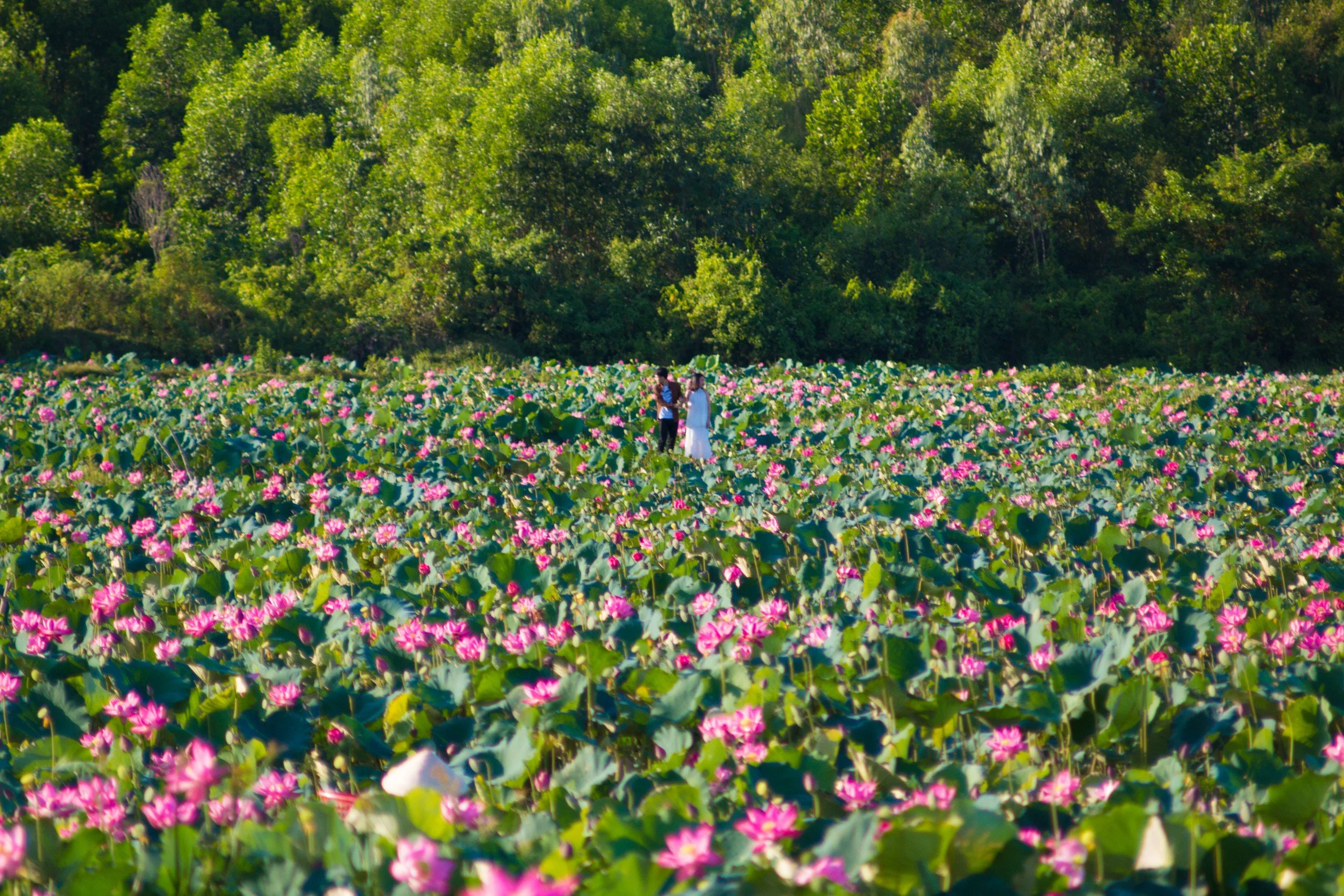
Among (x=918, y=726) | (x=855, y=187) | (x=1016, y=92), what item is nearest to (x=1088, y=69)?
(x=1016, y=92)

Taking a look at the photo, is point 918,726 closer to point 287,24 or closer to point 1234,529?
point 1234,529

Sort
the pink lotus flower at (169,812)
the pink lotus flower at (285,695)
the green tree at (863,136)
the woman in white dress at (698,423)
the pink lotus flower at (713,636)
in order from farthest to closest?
the green tree at (863,136), the woman in white dress at (698,423), the pink lotus flower at (713,636), the pink lotus flower at (285,695), the pink lotus flower at (169,812)

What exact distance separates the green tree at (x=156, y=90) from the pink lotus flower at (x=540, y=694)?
47553 mm

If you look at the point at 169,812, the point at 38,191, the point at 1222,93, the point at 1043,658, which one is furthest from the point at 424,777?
the point at 38,191

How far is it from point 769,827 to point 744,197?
1287 inches

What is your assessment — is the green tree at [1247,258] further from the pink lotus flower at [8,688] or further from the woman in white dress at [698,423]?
the pink lotus flower at [8,688]

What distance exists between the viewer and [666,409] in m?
12.9

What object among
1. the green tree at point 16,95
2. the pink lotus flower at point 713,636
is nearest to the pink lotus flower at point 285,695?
the pink lotus flower at point 713,636

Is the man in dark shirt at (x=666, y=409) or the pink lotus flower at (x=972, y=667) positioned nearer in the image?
the pink lotus flower at (x=972, y=667)

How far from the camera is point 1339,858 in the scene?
6.71ft

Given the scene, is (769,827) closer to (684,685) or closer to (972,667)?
(684,685)

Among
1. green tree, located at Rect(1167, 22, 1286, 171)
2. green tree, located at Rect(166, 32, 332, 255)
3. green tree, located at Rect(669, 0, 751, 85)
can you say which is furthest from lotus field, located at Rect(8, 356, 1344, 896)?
green tree, located at Rect(669, 0, 751, 85)

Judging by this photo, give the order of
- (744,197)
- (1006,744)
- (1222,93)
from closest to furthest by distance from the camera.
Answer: (1006,744), (744,197), (1222,93)

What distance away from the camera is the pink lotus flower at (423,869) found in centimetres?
189
